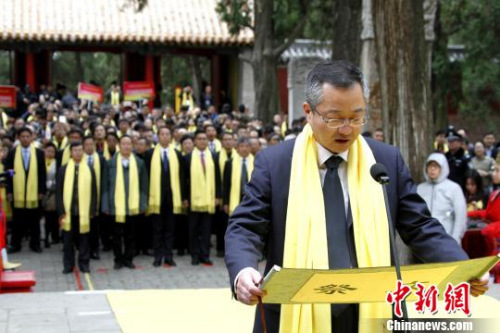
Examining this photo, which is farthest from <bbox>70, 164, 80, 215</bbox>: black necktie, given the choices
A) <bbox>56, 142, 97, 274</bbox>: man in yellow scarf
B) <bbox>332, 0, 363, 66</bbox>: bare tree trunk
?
<bbox>332, 0, 363, 66</bbox>: bare tree trunk

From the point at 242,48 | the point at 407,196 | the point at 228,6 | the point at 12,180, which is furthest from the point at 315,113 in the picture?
the point at 242,48

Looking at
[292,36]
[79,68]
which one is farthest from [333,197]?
[79,68]

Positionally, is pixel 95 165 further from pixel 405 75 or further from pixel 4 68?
pixel 4 68

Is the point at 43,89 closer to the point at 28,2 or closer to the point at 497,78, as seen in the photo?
the point at 28,2

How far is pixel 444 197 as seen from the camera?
31.2ft

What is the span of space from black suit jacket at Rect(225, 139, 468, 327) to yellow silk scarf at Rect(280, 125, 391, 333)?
0.05 m

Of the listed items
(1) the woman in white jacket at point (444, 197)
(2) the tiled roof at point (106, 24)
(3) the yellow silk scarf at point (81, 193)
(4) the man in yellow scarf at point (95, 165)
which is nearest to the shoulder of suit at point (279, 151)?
(1) the woman in white jacket at point (444, 197)

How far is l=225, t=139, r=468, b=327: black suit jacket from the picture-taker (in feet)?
11.6

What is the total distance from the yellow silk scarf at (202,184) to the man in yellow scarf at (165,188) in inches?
7.3

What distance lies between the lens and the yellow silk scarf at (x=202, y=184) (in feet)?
42.6

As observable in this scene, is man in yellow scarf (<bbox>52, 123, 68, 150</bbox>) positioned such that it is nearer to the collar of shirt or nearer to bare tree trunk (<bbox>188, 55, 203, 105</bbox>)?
the collar of shirt

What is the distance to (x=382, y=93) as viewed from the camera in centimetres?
981

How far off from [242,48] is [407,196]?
2276cm

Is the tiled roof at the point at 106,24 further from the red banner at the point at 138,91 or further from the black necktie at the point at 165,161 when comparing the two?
the black necktie at the point at 165,161
